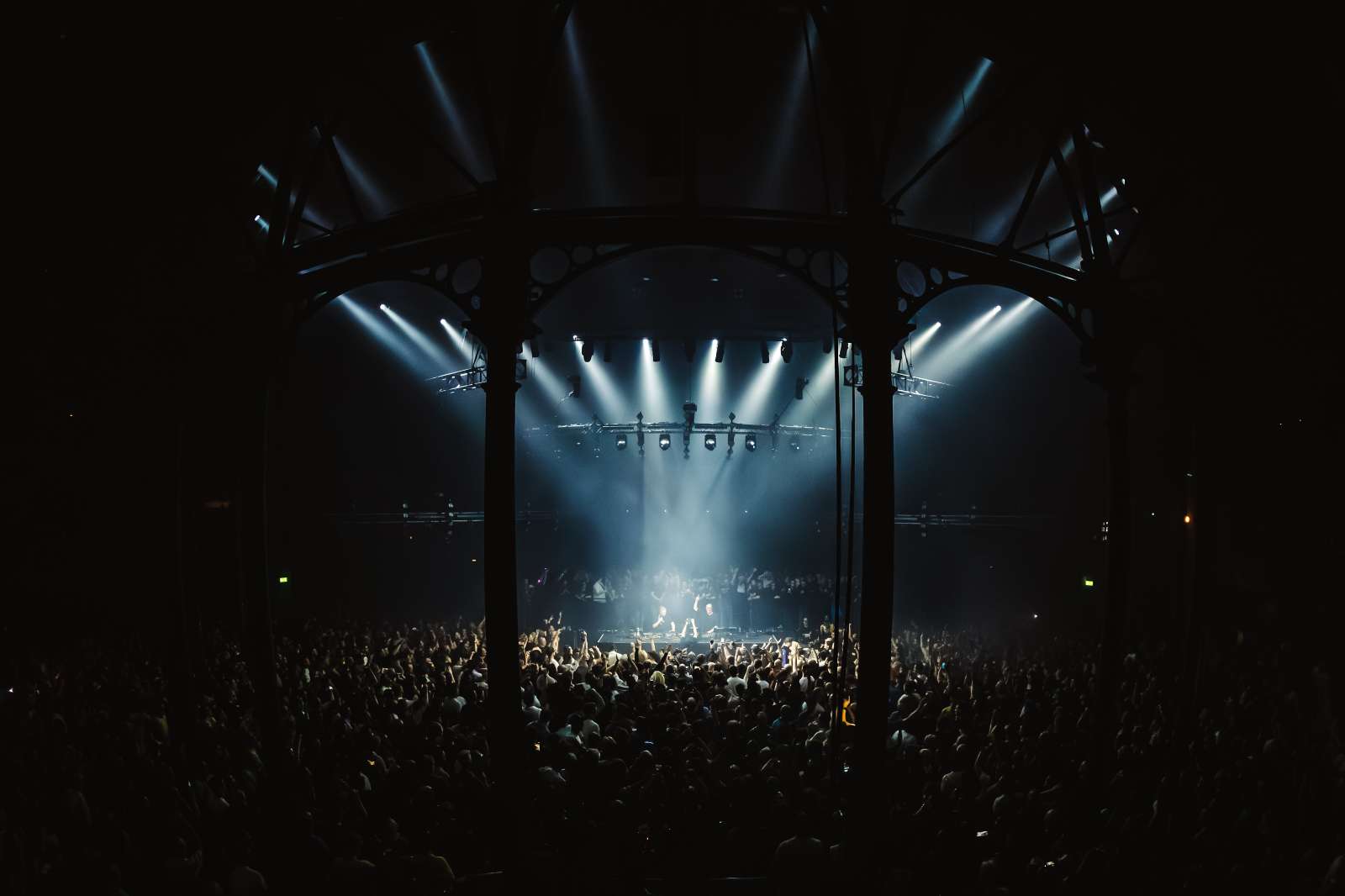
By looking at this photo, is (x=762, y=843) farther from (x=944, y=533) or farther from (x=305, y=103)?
(x=944, y=533)

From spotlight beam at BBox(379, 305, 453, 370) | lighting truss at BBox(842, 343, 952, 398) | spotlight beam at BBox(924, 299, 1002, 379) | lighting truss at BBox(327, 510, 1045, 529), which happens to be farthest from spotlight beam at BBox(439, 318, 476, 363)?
spotlight beam at BBox(924, 299, 1002, 379)

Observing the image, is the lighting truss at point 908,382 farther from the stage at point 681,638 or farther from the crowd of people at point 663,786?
the crowd of people at point 663,786

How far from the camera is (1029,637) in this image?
1636cm

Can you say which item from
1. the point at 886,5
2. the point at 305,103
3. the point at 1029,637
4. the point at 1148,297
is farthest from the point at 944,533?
the point at 305,103

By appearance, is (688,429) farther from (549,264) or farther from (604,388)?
(604,388)

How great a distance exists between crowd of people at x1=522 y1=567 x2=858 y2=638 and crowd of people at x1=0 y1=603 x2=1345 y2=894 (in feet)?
44.0

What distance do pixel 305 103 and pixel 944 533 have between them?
70.5 feet

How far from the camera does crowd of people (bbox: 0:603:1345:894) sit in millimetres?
4848

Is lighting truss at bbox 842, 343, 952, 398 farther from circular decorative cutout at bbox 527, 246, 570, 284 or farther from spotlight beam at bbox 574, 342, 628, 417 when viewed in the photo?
spotlight beam at bbox 574, 342, 628, 417

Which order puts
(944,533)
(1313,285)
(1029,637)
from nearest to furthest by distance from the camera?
(1313,285), (1029,637), (944,533)

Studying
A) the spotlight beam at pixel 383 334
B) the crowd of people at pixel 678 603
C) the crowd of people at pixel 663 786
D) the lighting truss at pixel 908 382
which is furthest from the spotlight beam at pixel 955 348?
the spotlight beam at pixel 383 334

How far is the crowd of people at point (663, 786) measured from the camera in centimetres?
485

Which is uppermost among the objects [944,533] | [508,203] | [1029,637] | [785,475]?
[508,203]

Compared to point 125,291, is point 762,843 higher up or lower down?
lower down
